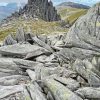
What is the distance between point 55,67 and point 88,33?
6.58 m

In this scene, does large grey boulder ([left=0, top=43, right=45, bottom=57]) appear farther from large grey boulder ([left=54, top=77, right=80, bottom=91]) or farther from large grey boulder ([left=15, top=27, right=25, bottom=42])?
large grey boulder ([left=54, top=77, right=80, bottom=91])

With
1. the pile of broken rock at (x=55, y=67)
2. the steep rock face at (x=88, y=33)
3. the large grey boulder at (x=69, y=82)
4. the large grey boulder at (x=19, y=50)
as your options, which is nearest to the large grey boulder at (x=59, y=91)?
the pile of broken rock at (x=55, y=67)

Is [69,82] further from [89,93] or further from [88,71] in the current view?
[89,93]

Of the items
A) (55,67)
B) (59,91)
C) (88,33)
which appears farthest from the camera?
(88,33)

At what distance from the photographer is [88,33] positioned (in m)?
39.3

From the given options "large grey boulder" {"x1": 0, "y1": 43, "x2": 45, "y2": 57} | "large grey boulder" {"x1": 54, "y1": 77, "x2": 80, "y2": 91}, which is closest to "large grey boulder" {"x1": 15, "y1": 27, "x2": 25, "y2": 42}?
"large grey boulder" {"x1": 0, "y1": 43, "x2": 45, "y2": 57}

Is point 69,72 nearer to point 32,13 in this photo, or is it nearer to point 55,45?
point 55,45

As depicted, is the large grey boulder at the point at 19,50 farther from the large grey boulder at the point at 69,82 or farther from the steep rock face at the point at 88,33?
the large grey boulder at the point at 69,82

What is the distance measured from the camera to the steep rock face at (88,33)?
37.4 meters

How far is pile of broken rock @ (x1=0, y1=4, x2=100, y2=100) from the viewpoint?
99.1 ft

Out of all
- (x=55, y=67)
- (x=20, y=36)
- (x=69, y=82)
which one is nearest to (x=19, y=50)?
(x=20, y=36)

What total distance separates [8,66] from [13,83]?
6750 mm

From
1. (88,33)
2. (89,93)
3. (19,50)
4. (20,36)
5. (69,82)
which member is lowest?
(89,93)

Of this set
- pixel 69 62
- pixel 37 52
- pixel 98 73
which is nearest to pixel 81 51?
pixel 69 62
